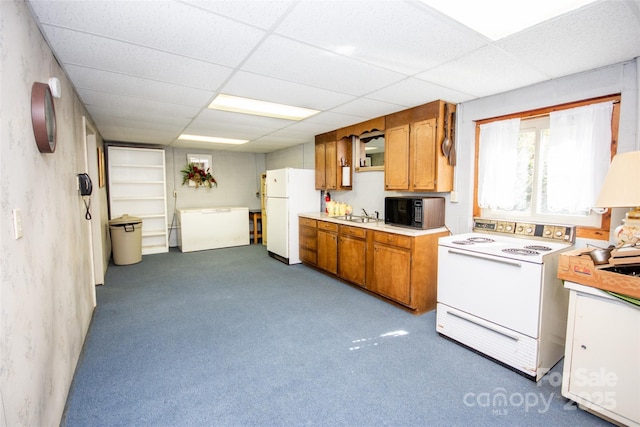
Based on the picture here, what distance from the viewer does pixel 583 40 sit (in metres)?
1.87

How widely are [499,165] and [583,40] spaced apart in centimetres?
127

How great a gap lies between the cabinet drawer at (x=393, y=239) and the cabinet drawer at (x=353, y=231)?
0.71 ft

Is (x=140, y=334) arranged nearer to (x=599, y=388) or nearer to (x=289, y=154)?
(x=599, y=388)

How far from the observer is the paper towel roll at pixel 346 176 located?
479 centimetres

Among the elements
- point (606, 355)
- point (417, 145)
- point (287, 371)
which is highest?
point (417, 145)

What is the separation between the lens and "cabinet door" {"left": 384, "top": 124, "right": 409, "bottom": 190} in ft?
11.7

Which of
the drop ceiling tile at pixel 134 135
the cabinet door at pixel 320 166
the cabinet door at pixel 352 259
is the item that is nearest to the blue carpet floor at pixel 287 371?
the cabinet door at pixel 352 259

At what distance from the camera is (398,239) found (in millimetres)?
3283

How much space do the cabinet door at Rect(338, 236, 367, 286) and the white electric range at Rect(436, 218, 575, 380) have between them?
4.08 ft

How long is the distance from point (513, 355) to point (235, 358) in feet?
6.97

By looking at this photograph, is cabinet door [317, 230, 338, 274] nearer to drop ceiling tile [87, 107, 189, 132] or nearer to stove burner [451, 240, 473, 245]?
stove burner [451, 240, 473, 245]

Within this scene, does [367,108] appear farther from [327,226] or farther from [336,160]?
[327,226]

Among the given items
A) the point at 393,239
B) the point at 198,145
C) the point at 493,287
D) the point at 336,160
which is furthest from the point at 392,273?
the point at 198,145

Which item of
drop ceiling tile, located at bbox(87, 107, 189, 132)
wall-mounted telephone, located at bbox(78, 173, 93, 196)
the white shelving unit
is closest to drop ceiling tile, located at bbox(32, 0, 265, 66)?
wall-mounted telephone, located at bbox(78, 173, 93, 196)
